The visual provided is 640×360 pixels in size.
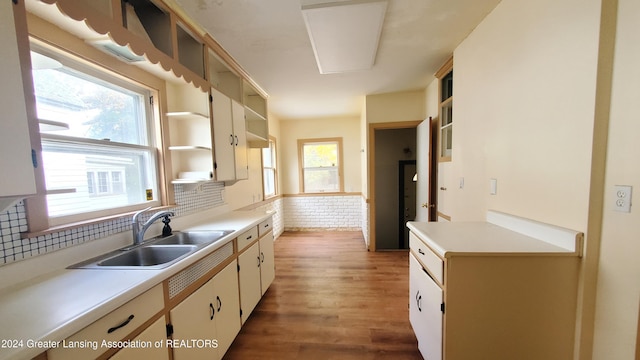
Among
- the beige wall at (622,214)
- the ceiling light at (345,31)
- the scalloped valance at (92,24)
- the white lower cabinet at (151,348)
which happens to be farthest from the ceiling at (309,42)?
the white lower cabinet at (151,348)

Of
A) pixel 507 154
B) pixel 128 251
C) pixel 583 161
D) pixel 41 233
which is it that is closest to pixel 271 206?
pixel 128 251

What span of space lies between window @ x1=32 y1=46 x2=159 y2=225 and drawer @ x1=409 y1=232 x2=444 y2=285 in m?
1.83

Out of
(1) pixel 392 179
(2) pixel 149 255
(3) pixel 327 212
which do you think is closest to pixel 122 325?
(2) pixel 149 255

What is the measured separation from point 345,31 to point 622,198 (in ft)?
6.20

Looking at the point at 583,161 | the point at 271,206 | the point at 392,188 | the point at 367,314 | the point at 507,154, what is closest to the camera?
the point at 583,161

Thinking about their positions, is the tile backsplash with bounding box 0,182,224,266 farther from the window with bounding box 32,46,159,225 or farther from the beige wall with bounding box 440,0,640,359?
the beige wall with bounding box 440,0,640,359

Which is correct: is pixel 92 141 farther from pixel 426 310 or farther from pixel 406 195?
pixel 406 195

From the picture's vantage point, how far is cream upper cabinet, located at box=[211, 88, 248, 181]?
2066mm

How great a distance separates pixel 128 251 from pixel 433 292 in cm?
191

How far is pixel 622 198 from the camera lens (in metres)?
0.93

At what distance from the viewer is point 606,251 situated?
100cm

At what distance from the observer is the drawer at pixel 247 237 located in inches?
72.5

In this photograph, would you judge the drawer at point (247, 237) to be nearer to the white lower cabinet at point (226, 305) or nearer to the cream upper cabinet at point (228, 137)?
the white lower cabinet at point (226, 305)

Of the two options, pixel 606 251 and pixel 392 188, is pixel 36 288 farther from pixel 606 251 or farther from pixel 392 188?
pixel 392 188
